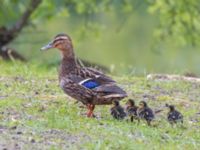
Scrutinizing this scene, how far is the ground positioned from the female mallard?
0.24m

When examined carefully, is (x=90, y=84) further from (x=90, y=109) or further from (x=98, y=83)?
(x=90, y=109)

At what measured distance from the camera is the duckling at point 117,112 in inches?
445

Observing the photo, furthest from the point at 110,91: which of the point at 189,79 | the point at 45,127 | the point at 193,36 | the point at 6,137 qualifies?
the point at 193,36

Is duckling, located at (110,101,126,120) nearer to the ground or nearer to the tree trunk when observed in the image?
the ground

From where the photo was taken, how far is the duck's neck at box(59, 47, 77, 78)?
11.8 meters

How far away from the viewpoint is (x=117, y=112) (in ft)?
37.2

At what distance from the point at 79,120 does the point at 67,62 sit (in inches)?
42.1

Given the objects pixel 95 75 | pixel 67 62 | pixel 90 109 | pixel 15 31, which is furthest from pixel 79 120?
pixel 15 31

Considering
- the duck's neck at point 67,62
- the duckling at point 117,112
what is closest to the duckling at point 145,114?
the duckling at point 117,112

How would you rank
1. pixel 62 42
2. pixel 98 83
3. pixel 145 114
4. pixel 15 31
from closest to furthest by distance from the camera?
pixel 145 114, pixel 98 83, pixel 62 42, pixel 15 31

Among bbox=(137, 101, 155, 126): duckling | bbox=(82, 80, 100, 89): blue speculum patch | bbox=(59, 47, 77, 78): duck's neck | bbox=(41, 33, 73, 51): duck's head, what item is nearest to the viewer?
bbox=(137, 101, 155, 126): duckling

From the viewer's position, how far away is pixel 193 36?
23.9 metres

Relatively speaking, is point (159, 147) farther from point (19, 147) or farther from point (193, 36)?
point (193, 36)

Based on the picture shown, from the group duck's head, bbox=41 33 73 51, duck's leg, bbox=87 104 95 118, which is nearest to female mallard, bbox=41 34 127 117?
duck's leg, bbox=87 104 95 118
